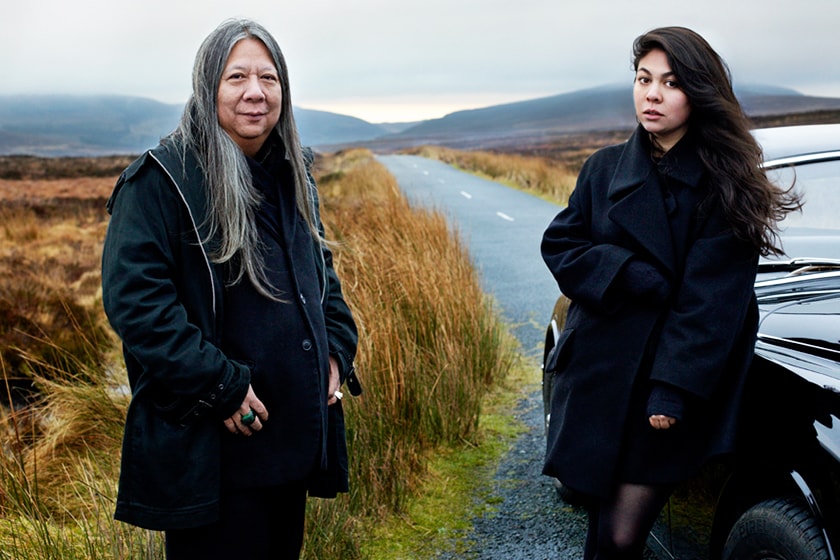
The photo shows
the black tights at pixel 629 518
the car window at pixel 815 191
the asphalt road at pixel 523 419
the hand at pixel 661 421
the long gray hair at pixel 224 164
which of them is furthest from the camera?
the asphalt road at pixel 523 419

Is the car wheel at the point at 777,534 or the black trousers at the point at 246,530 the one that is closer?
the car wheel at the point at 777,534

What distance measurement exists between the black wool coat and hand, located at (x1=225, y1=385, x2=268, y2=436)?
2.91 feet

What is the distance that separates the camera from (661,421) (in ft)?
7.59

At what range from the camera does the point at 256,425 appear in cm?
225

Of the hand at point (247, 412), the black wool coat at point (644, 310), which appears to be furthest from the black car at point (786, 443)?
the hand at point (247, 412)

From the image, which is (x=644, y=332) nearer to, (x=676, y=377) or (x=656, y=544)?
(x=676, y=377)

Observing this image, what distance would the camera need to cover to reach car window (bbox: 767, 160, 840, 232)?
324 centimetres

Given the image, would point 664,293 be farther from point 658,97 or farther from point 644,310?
point 658,97

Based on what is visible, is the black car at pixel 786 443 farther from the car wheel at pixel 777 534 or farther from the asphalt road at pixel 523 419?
the asphalt road at pixel 523 419

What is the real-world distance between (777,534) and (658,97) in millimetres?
1185

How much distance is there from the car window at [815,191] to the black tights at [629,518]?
129 cm

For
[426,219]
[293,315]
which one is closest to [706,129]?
[293,315]

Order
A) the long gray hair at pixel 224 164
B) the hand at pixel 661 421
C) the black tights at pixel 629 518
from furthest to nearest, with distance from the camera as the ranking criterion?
the black tights at pixel 629 518, the hand at pixel 661 421, the long gray hair at pixel 224 164

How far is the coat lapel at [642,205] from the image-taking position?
7.80ft
